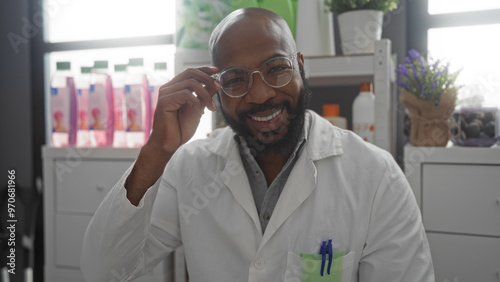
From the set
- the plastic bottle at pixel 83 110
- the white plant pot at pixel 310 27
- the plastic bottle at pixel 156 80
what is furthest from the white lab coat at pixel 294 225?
the plastic bottle at pixel 83 110

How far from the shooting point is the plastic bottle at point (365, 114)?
4.02 feet

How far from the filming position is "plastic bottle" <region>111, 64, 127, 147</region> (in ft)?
5.04

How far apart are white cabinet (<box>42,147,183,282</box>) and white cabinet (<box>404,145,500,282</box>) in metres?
0.99

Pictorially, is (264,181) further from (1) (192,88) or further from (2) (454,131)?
(2) (454,131)

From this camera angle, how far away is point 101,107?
1.53 metres

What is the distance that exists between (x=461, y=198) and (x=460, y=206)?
2 cm

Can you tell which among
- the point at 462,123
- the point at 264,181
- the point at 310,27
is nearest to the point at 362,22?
the point at 310,27

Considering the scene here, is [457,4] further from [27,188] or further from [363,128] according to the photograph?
[27,188]

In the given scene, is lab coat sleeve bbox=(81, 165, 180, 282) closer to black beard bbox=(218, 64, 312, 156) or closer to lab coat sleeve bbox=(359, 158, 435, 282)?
black beard bbox=(218, 64, 312, 156)

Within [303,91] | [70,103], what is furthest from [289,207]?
[70,103]

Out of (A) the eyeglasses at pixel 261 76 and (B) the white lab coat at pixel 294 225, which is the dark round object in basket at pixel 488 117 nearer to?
(B) the white lab coat at pixel 294 225

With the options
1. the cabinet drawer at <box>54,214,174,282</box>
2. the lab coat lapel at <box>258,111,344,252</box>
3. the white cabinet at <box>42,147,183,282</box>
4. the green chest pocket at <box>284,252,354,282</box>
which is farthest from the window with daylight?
the cabinet drawer at <box>54,214,174,282</box>

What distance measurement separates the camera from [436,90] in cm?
115

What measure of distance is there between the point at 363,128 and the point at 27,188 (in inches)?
66.6
